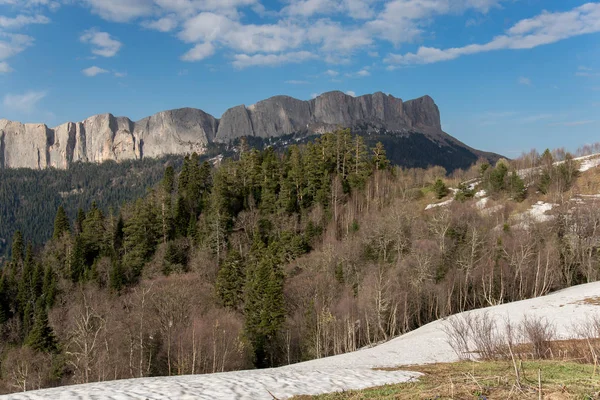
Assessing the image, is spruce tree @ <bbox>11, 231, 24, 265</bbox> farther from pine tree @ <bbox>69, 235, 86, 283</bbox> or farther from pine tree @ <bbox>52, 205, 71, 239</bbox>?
pine tree @ <bbox>69, 235, 86, 283</bbox>

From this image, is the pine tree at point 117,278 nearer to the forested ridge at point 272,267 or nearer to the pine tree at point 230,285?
the forested ridge at point 272,267

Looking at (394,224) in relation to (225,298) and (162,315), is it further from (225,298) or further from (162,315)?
(162,315)

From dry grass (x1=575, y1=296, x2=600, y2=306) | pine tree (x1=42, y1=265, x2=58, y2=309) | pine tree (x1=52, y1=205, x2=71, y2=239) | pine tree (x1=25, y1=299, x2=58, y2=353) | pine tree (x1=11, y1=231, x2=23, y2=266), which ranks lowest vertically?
pine tree (x1=25, y1=299, x2=58, y2=353)

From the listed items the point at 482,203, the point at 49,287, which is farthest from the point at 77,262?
the point at 482,203

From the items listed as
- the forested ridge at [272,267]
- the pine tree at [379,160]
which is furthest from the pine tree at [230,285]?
the pine tree at [379,160]

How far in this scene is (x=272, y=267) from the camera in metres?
47.2

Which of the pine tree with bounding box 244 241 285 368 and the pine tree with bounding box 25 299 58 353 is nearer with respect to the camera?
the pine tree with bounding box 244 241 285 368

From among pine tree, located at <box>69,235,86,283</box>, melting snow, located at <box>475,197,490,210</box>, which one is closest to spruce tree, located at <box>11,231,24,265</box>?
pine tree, located at <box>69,235,86,283</box>

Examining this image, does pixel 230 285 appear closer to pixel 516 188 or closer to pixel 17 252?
pixel 17 252

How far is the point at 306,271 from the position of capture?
54.1 m

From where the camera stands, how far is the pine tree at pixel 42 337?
45.4 m

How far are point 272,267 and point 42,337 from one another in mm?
27760

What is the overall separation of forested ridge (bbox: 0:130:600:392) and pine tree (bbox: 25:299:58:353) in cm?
15

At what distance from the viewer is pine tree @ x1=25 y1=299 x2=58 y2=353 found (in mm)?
45406
